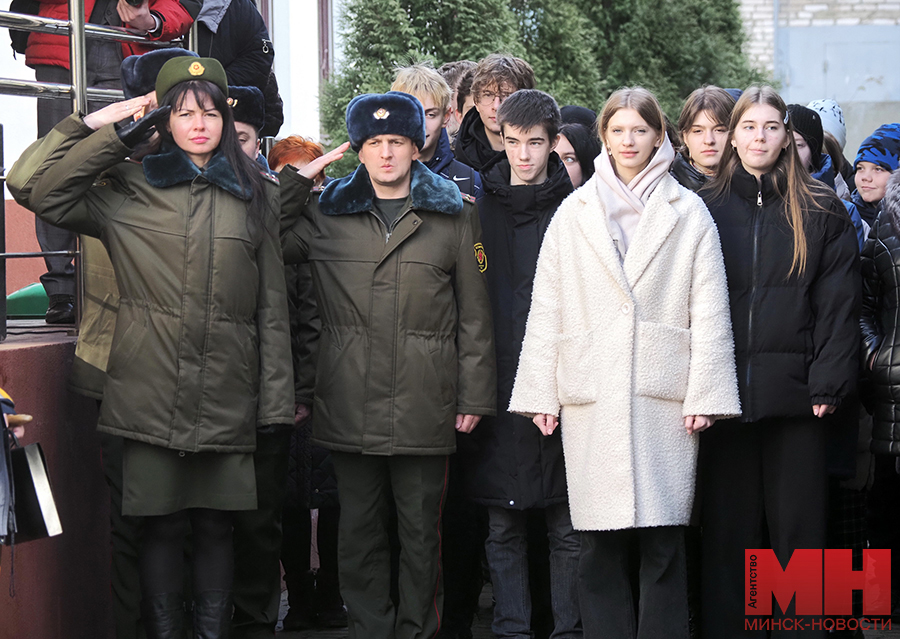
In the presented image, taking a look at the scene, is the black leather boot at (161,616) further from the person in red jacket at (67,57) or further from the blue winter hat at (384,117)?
the blue winter hat at (384,117)

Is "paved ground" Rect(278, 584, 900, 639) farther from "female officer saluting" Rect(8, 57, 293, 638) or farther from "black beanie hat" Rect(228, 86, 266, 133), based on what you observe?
"black beanie hat" Rect(228, 86, 266, 133)

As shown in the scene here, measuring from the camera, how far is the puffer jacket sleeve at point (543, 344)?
168 inches

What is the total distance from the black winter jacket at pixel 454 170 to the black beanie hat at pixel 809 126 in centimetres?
145

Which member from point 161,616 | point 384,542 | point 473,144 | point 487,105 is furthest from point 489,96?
point 161,616

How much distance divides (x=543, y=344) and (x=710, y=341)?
61 cm

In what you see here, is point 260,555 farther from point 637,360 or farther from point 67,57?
point 67,57

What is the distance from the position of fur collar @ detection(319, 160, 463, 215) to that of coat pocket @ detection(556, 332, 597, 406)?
0.70 metres

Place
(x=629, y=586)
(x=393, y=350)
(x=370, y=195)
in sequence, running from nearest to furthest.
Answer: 1. (x=629, y=586)
2. (x=393, y=350)
3. (x=370, y=195)

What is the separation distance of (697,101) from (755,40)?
→ 21.4 metres

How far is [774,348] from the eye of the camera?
4199mm

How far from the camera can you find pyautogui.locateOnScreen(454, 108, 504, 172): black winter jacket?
545 cm

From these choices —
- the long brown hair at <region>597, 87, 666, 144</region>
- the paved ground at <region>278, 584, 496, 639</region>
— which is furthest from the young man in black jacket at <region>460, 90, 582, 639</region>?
the paved ground at <region>278, 584, 496, 639</region>

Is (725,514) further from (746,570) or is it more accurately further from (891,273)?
(891,273)

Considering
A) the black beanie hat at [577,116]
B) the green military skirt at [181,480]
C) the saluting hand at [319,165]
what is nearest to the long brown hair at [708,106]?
the black beanie hat at [577,116]
